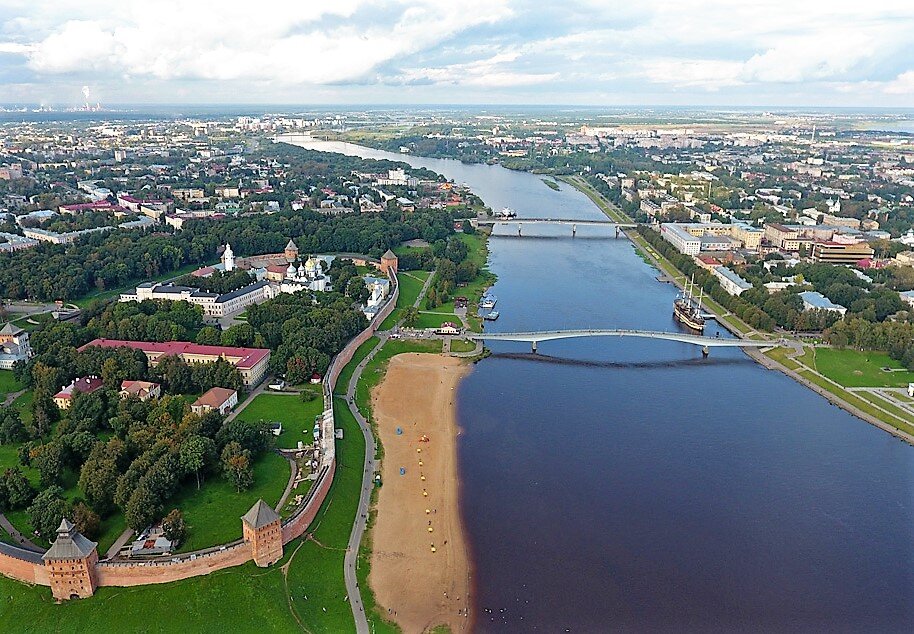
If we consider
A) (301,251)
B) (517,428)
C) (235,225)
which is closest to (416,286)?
(301,251)

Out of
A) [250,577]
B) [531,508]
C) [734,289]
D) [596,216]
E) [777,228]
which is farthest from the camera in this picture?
[596,216]

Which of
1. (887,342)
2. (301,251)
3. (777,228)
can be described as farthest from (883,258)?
(301,251)

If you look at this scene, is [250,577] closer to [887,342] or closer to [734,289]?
[887,342]

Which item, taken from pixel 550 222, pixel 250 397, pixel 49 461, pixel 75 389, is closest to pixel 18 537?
pixel 49 461

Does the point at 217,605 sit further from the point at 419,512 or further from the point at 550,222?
the point at 550,222

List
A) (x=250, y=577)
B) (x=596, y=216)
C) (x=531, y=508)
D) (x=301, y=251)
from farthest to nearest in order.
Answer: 1. (x=596, y=216)
2. (x=301, y=251)
3. (x=531, y=508)
4. (x=250, y=577)

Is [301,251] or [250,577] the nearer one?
[250,577]

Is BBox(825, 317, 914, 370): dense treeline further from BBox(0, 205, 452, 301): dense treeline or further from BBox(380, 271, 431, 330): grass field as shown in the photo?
BBox(0, 205, 452, 301): dense treeline
